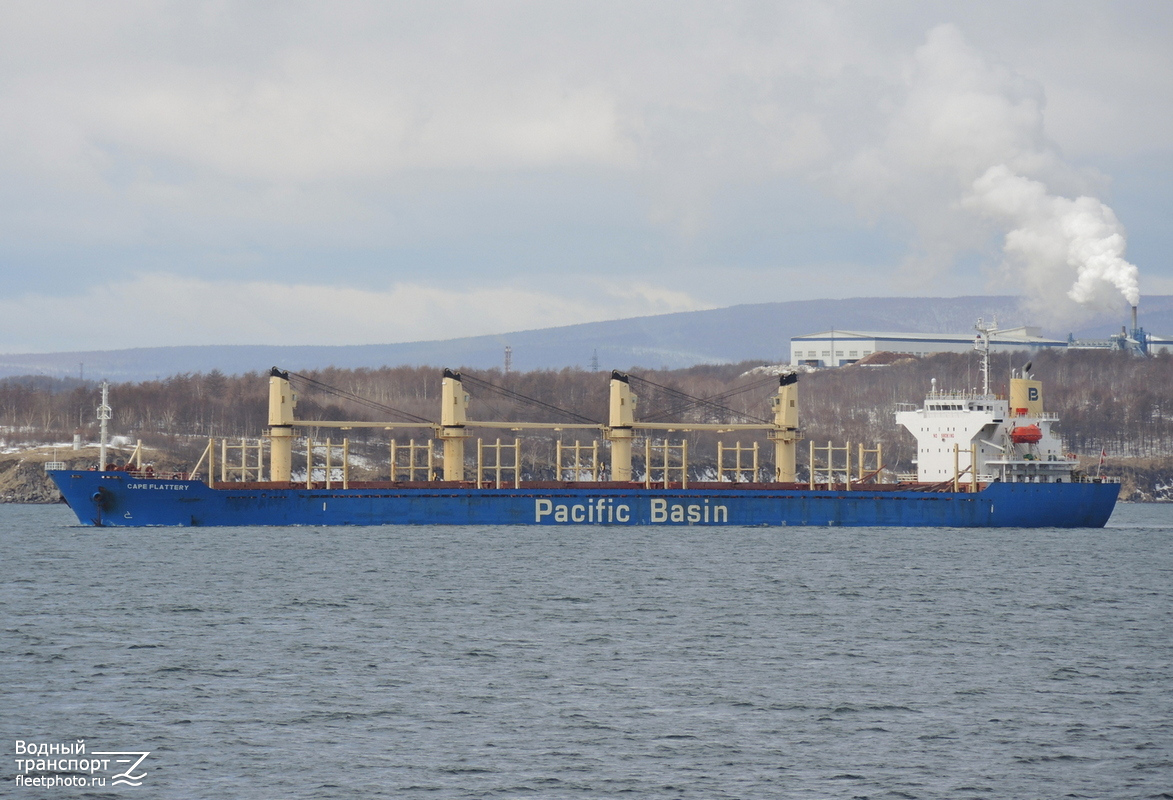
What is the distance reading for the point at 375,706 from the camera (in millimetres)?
25203

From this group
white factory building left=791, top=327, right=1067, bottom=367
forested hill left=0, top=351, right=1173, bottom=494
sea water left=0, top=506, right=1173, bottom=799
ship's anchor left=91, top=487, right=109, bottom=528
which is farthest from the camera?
white factory building left=791, top=327, right=1067, bottom=367

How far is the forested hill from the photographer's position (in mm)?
133375

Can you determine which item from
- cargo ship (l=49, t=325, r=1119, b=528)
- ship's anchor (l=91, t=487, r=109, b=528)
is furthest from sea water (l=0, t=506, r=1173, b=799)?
cargo ship (l=49, t=325, r=1119, b=528)

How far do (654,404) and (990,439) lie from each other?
270 feet

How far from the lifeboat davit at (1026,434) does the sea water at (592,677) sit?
16565 millimetres

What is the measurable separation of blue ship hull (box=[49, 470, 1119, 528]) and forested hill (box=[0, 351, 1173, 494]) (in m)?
50.6

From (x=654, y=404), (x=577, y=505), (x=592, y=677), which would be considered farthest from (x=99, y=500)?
(x=654, y=404)

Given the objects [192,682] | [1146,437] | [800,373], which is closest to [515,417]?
[800,373]

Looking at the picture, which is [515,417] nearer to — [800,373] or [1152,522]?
[800,373]

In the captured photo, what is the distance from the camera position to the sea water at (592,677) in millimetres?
21078

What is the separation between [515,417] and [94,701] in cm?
11417

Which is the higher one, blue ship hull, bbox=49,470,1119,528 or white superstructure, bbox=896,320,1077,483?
white superstructure, bbox=896,320,1077,483

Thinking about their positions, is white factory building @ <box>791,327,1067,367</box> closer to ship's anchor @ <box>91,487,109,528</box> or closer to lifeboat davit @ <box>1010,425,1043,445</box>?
lifeboat davit @ <box>1010,425,1043,445</box>

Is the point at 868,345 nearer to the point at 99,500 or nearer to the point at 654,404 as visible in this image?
the point at 654,404
